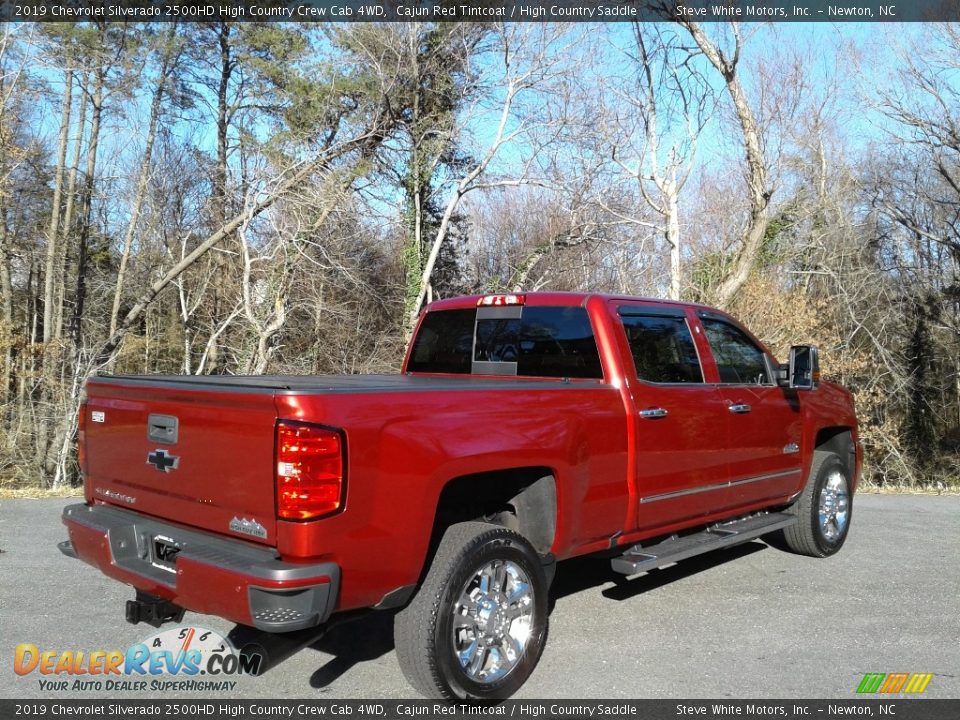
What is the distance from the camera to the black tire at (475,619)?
138 inches

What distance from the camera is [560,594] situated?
18.0ft

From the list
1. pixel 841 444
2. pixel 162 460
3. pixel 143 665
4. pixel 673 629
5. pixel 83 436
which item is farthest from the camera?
pixel 841 444

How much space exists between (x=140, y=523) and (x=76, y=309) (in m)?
22.7

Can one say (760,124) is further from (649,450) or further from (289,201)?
(649,450)

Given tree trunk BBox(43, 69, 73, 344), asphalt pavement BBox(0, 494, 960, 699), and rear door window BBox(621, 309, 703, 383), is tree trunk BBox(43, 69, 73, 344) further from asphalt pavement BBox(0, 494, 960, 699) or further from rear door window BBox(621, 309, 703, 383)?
rear door window BBox(621, 309, 703, 383)

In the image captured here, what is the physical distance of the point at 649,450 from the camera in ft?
15.2

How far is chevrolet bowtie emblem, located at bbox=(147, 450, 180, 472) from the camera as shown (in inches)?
142

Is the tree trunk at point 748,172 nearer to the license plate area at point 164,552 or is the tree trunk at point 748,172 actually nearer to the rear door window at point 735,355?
the rear door window at point 735,355

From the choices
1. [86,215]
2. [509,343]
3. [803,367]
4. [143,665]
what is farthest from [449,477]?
[86,215]

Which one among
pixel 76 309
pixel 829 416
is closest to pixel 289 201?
pixel 76 309

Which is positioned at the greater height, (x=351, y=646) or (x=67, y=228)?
(x=67, y=228)

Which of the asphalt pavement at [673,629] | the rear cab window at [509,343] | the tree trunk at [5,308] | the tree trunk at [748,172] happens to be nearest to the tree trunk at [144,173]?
the tree trunk at [5,308]

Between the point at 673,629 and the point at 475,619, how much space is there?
166 centimetres

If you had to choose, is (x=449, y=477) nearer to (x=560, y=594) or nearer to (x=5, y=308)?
(x=560, y=594)
